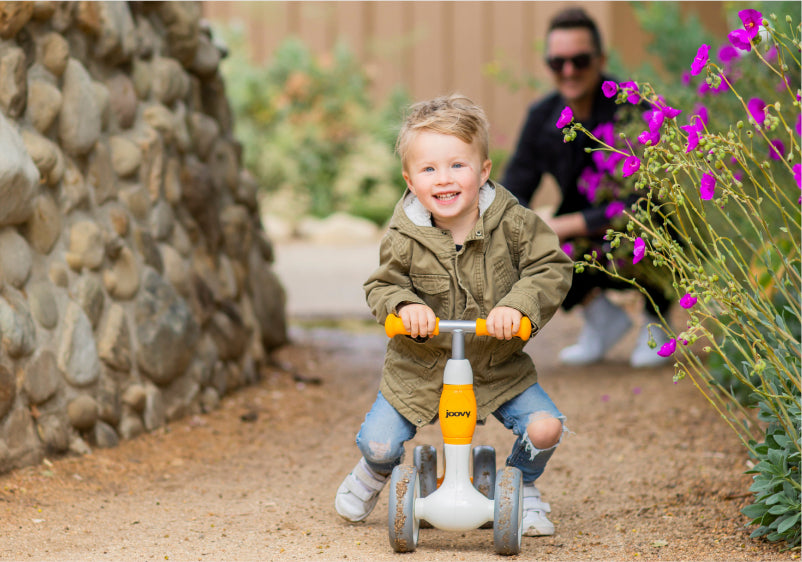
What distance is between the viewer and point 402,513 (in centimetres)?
233

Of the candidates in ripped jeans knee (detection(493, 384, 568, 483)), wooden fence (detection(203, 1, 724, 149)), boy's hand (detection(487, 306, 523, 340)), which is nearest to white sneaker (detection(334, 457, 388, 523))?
ripped jeans knee (detection(493, 384, 568, 483))

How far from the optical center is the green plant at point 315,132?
34.3 feet

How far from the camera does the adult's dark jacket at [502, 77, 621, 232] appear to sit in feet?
15.0

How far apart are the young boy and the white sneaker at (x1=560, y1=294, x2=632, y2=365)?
245cm

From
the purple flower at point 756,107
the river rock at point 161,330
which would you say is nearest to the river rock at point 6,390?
the river rock at point 161,330

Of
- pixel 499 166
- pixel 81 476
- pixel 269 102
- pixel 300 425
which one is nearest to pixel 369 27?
pixel 269 102

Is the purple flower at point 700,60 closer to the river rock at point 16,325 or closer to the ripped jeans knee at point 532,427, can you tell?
the ripped jeans knee at point 532,427

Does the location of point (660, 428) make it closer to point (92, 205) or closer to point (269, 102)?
point (92, 205)

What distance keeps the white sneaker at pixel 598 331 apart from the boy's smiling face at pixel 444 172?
258 cm

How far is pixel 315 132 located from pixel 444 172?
845 centimetres

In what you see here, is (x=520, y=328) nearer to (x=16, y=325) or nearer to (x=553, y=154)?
(x=16, y=325)

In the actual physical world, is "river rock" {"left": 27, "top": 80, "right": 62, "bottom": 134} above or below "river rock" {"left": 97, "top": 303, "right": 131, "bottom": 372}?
above

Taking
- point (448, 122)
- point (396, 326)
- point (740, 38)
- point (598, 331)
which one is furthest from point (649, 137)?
point (598, 331)

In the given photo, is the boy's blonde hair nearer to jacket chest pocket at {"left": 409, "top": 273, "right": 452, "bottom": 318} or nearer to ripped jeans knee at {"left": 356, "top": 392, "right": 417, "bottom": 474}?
jacket chest pocket at {"left": 409, "top": 273, "right": 452, "bottom": 318}
